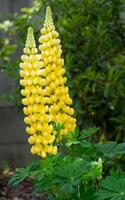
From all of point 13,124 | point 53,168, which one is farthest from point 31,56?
point 13,124

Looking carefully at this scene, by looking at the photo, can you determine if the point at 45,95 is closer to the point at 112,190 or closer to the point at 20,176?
the point at 20,176

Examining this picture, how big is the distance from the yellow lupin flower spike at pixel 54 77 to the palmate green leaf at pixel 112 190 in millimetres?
501

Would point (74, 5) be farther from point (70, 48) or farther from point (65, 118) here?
point (65, 118)

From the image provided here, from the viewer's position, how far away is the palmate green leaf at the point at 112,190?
2.52 meters

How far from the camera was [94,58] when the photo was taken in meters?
5.15

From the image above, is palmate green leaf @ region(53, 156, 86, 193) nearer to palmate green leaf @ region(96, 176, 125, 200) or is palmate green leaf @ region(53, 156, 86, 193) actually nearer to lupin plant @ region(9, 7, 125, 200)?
lupin plant @ region(9, 7, 125, 200)

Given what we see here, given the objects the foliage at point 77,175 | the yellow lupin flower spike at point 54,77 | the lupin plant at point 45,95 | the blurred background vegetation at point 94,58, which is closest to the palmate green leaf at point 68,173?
the foliage at point 77,175

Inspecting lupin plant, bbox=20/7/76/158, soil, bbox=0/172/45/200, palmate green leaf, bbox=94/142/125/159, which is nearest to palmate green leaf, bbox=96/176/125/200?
palmate green leaf, bbox=94/142/125/159

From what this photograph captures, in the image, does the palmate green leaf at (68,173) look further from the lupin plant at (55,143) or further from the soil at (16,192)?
the soil at (16,192)

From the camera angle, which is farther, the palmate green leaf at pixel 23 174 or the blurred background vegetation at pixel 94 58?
the blurred background vegetation at pixel 94 58

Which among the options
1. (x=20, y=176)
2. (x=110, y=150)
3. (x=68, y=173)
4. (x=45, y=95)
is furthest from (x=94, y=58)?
(x=68, y=173)

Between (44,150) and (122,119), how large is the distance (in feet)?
6.93

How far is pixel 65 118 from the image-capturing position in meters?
3.05

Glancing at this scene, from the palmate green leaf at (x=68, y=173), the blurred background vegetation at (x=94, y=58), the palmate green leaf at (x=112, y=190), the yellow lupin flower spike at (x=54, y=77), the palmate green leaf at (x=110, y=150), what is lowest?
the palmate green leaf at (x=112, y=190)
